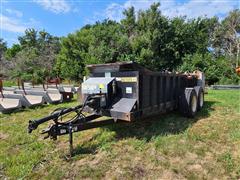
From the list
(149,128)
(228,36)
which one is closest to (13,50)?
(228,36)

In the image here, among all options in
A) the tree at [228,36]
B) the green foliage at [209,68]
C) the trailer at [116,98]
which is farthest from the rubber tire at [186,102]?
the tree at [228,36]

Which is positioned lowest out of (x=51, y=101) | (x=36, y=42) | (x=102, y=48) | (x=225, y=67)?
(x=51, y=101)

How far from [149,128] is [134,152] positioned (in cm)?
120

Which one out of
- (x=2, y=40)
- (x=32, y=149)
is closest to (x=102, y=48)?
(x=32, y=149)

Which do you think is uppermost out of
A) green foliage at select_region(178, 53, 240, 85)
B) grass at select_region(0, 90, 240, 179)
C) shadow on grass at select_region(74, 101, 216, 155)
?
green foliage at select_region(178, 53, 240, 85)

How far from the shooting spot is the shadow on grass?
380 centimetres

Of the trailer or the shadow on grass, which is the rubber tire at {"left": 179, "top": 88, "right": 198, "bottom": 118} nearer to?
the shadow on grass

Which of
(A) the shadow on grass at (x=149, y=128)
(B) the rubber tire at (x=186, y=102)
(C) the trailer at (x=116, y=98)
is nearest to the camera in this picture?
(C) the trailer at (x=116, y=98)

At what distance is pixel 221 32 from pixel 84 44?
17669mm

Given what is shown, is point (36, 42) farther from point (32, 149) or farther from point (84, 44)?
point (32, 149)

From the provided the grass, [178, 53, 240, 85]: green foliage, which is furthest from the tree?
the grass

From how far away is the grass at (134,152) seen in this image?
2.93m

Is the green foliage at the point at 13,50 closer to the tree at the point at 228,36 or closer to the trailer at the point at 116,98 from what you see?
the tree at the point at 228,36

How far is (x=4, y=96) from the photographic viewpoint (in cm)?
838
